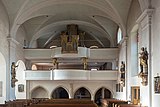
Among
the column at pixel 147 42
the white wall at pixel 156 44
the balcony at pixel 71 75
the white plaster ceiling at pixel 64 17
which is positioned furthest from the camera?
the balcony at pixel 71 75

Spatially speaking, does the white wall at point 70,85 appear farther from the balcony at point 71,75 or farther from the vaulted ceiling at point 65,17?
the vaulted ceiling at point 65,17

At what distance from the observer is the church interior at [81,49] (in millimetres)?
16266

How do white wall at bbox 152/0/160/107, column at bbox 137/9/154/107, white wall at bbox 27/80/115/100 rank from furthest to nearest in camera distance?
1. white wall at bbox 27/80/115/100
2. column at bbox 137/9/154/107
3. white wall at bbox 152/0/160/107

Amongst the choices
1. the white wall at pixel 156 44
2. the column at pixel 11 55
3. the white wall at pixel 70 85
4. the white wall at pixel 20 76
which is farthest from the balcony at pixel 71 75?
the white wall at pixel 156 44

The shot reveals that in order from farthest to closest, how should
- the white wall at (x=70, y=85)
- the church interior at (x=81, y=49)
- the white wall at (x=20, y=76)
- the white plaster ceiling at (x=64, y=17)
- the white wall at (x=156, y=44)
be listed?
the white wall at (x=70, y=85) → the white wall at (x=20, y=76) → the white plaster ceiling at (x=64, y=17) → the church interior at (x=81, y=49) → the white wall at (x=156, y=44)

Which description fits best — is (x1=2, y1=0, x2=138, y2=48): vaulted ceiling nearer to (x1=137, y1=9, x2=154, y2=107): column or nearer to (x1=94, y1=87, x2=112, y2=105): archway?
(x1=137, y1=9, x2=154, y2=107): column

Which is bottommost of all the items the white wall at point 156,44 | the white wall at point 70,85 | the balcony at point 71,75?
the white wall at point 70,85

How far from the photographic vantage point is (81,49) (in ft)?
95.7

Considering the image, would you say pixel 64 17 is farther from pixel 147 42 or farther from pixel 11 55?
pixel 147 42

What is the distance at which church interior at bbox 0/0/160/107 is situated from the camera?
1627 cm

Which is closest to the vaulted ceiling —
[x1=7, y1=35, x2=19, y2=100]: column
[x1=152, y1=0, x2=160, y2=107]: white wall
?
[x1=7, y1=35, x2=19, y2=100]: column

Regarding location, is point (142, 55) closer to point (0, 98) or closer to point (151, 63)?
point (151, 63)

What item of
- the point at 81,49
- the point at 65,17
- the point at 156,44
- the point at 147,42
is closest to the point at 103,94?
the point at 81,49

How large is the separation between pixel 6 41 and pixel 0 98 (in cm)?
383
